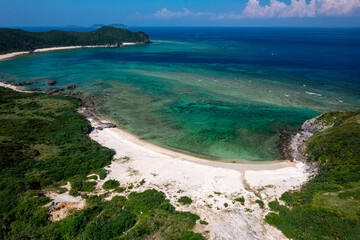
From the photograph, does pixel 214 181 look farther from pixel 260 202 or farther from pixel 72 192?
pixel 72 192

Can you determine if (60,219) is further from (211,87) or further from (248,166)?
(211,87)

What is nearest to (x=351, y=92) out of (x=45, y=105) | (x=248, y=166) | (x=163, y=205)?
(x=248, y=166)

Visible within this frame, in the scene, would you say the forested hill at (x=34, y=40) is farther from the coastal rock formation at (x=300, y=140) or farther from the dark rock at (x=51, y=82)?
the coastal rock formation at (x=300, y=140)

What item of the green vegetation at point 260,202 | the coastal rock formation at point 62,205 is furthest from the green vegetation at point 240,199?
the coastal rock formation at point 62,205

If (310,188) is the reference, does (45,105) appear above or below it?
above

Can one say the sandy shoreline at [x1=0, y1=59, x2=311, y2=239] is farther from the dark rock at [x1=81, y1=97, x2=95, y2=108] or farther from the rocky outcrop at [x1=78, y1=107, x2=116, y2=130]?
the dark rock at [x1=81, y1=97, x2=95, y2=108]

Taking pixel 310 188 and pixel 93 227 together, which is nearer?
pixel 93 227
